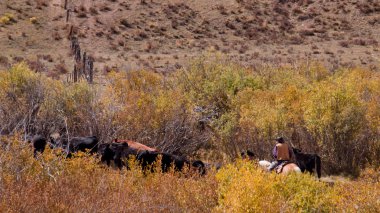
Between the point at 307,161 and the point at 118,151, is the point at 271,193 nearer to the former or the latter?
the point at 118,151

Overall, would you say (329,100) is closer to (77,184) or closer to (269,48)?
(77,184)

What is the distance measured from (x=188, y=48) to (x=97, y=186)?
3072 centimetres

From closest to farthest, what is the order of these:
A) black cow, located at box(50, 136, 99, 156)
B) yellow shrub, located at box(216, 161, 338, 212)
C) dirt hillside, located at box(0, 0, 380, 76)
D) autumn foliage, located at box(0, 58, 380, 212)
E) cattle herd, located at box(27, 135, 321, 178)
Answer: yellow shrub, located at box(216, 161, 338, 212)
autumn foliage, located at box(0, 58, 380, 212)
cattle herd, located at box(27, 135, 321, 178)
black cow, located at box(50, 136, 99, 156)
dirt hillside, located at box(0, 0, 380, 76)

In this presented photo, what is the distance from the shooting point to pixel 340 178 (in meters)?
12.7

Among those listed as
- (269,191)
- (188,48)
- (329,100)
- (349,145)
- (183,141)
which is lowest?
(188,48)

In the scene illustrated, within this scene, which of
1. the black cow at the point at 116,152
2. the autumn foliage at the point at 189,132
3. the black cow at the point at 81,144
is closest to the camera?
the autumn foliage at the point at 189,132

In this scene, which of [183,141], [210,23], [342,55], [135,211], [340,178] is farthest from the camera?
[210,23]

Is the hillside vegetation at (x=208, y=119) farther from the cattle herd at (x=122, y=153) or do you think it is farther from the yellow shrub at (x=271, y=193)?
the yellow shrub at (x=271, y=193)

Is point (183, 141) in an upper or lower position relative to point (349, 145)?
lower

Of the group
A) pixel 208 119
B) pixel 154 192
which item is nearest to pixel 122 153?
pixel 154 192

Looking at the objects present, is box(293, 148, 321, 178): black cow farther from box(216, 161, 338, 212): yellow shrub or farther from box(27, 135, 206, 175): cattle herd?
box(216, 161, 338, 212): yellow shrub

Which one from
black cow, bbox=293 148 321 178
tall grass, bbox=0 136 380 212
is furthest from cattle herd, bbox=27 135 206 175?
black cow, bbox=293 148 321 178

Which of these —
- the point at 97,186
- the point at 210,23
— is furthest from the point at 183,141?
the point at 210,23

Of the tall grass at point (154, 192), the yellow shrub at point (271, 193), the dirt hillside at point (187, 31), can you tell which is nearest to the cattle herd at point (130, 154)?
the tall grass at point (154, 192)
